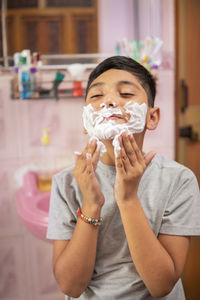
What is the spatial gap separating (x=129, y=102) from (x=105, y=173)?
203 millimetres

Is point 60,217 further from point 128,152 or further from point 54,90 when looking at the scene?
point 54,90

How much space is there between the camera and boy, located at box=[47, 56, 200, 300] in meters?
0.82

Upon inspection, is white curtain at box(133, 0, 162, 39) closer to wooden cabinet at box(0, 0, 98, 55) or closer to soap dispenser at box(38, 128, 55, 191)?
wooden cabinet at box(0, 0, 98, 55)

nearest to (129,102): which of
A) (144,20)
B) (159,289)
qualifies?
(159,289)

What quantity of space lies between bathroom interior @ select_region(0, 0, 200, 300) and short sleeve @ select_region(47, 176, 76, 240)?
0.61 metres

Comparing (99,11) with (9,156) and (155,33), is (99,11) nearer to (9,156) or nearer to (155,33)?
(155,33)

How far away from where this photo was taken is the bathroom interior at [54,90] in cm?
158

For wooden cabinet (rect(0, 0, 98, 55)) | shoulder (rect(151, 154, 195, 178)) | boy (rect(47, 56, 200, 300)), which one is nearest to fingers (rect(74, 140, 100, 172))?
boy (rect(47, 56, 200, 300))

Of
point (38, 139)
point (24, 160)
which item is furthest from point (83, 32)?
point (24, 160)

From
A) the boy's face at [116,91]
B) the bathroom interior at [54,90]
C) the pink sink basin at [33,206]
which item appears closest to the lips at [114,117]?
the boy's face at [116,91]

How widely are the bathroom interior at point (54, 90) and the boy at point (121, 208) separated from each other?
652mm

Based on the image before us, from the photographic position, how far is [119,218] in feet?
3.02

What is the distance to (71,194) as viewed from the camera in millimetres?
945

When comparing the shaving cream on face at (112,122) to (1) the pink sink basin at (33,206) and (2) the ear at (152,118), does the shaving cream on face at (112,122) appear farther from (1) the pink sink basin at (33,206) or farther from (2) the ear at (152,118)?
(1) the pink sink basin at (33,206)
